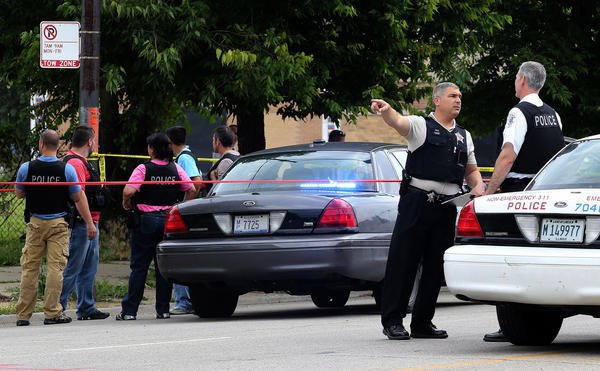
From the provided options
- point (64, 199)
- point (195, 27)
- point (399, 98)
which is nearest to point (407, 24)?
point (399, 98)

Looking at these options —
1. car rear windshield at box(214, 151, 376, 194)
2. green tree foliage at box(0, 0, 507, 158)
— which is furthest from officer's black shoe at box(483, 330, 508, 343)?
green tree foliage at box(0, 0, 507, 158)

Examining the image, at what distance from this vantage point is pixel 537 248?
837 centimetres

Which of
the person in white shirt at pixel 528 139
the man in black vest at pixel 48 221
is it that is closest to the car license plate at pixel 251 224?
the man in black vest at pixel 48 221

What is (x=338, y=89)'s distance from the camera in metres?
18.3

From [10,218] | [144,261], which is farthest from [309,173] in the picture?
[10,218]

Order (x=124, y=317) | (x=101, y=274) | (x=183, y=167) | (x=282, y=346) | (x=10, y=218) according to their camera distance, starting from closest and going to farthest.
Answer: (x=282, y=346)
(x=124, y=317)
(x=183, y=167)
(x=101, y=274)
(x=10, y=218)

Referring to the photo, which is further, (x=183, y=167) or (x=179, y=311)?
(x=183, y=167)

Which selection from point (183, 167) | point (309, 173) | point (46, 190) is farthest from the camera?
point (183, 167)

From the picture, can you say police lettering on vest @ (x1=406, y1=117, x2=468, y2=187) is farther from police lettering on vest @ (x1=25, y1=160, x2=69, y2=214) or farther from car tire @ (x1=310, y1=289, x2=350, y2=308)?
car tire @ (x1=310, y1=289, x2=350, y2=308)

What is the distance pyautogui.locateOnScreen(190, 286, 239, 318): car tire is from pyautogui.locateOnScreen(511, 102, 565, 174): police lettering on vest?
3.60 metres

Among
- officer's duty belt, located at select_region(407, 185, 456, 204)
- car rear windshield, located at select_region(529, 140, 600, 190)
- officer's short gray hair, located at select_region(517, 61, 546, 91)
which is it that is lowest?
officer's duty belt, located at select_region(407, 185, 456, 204)

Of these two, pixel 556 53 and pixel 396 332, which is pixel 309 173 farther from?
pixel 556 53

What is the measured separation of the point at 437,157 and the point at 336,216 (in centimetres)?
200

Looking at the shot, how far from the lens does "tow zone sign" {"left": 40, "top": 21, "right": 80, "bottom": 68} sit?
46.0 feet
